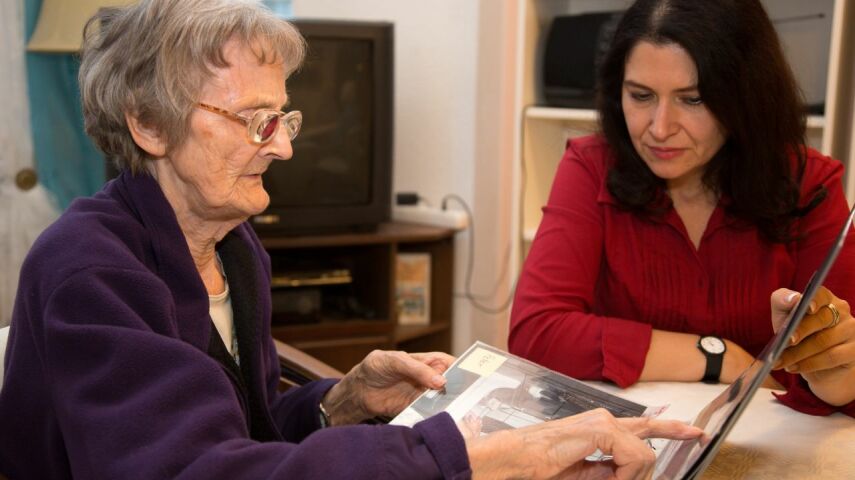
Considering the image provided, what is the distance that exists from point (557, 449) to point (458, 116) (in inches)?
101

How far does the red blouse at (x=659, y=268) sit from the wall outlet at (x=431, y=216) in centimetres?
164

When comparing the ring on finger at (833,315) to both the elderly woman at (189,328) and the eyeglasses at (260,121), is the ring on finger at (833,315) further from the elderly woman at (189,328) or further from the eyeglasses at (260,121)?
the eyeglasses at (260,121)

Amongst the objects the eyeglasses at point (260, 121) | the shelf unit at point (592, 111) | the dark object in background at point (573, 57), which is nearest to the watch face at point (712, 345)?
the eyeglasses at point (260, 121)

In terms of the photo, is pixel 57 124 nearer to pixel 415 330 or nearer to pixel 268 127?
pixel 415 330

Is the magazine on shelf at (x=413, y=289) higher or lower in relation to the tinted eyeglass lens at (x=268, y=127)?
lower

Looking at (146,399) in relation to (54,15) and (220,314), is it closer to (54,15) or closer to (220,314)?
(220,314)

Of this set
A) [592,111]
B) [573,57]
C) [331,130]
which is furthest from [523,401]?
[331,130]

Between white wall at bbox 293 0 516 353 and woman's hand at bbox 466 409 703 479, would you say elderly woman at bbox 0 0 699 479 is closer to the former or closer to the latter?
woman's hand at bbox 466 409 703 479

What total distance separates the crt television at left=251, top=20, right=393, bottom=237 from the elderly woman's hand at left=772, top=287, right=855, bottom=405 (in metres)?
2.11

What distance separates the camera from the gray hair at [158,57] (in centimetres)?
116

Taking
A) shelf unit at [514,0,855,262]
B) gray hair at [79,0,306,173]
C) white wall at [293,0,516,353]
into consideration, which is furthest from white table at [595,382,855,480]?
white wall at [293,0,516,353]

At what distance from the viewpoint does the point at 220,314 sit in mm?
1357

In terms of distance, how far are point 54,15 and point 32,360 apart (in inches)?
85.1

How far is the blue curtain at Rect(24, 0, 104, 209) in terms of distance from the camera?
3018 millimetres
